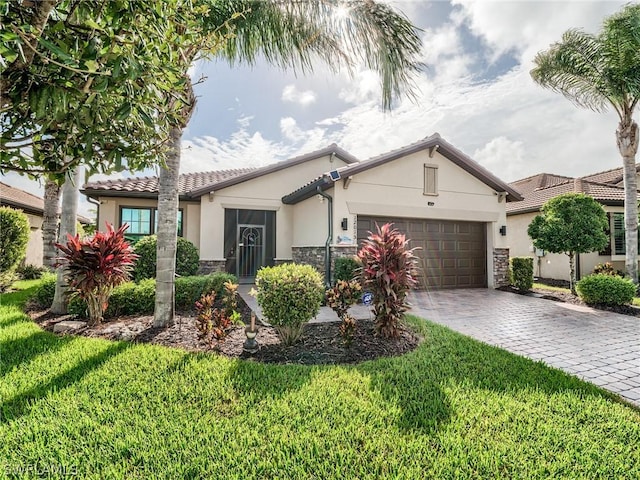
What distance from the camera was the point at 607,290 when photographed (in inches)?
364

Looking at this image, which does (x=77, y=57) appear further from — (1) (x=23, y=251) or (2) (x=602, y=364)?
(1) (x=23, y=251)

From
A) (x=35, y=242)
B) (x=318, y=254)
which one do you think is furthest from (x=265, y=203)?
(x=35, y=242)

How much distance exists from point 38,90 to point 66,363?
12.5ft

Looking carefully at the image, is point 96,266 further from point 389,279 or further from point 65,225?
point 389,279

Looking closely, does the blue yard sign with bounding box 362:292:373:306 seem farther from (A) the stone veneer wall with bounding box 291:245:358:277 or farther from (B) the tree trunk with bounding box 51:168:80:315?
(B) the tree trunk with bounding box 51:168:80:315

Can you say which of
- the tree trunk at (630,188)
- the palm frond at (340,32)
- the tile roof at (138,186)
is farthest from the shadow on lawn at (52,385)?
the tree trunk at (630,188)

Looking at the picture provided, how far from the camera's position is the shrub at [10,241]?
10.6 meters

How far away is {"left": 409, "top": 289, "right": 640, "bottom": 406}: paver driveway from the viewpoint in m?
4.79

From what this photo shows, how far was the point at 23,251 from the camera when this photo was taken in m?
11.6

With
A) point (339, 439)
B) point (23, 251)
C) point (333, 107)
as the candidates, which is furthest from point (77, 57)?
point (23, 251)

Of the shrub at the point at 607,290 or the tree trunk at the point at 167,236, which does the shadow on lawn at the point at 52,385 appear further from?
the shrub at the point at 607,290

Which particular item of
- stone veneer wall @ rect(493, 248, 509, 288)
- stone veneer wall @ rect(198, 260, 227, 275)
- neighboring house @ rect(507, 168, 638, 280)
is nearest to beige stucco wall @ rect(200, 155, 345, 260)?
stone veneer wall @ rect(198, 260, 227, 275)

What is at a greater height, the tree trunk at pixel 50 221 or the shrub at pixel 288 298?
the tree trunk at pixel 50 221

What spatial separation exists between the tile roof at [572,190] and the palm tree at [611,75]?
326 cm
